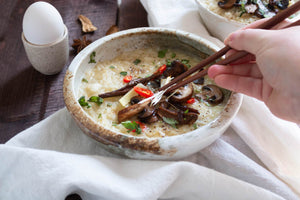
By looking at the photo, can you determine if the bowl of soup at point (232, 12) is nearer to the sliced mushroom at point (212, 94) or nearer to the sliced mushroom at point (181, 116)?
the sliced mushroom at point (212, 94)

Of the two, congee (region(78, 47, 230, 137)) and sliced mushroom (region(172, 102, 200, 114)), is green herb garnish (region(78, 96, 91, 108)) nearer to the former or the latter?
congee (region(78, 47, 230, 137))

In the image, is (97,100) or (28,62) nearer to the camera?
(97,100)

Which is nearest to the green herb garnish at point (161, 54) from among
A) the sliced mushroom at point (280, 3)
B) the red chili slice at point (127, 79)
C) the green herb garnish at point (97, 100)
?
the red chili slice at point (127, 79)

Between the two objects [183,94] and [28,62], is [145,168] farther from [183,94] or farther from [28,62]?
[28,62]

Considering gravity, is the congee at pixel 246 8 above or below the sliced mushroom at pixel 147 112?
above

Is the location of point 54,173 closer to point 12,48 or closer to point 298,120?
point 298,120

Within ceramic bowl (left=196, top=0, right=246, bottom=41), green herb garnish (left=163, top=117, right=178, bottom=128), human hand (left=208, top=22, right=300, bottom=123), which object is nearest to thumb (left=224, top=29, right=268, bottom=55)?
human hand (left=208, top=22, right=300, bottom=123)

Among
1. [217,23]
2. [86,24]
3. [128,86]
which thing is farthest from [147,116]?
[86,24]
